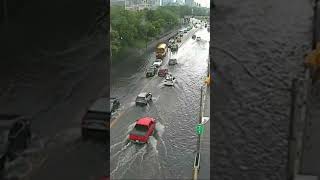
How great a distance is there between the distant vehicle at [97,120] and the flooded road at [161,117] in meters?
1.68

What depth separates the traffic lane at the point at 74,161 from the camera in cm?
79

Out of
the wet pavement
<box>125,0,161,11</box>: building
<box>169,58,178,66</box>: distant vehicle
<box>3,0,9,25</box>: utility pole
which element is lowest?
<box>169,58,178,66</box>: distant vehicle

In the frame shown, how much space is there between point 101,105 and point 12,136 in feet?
0.60

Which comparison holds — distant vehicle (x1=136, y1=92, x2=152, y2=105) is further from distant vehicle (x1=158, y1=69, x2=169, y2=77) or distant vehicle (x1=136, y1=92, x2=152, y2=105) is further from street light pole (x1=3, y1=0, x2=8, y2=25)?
street light pole (x1=3, y1=0, x2=8, y2=25)

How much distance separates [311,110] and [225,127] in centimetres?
11

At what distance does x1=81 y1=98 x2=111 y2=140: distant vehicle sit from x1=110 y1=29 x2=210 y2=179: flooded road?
1.68m

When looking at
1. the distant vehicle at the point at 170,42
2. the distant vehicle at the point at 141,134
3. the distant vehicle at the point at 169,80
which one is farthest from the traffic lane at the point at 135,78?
the distant vehicle at the point at 170,42

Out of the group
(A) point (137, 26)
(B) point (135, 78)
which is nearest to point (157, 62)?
(B) point (135, 78)

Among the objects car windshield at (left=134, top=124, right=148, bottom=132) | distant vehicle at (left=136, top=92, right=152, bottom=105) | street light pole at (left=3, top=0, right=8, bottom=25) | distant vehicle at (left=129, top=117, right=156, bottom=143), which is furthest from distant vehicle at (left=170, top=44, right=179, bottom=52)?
street light pole at (left=3, top=0, right=8, bottom=25)

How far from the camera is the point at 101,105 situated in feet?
2.58

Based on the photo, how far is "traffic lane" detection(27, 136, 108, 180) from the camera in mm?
786

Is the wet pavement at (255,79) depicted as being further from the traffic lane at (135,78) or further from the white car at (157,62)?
the white car at (157,62)

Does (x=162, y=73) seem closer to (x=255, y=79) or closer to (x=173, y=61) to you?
(x=173, y=61)

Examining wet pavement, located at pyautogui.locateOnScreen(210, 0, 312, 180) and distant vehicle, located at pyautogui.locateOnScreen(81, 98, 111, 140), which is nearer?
wet pavement, located at pyautogui.locateOnScreen(210, 0, 312, 180)
